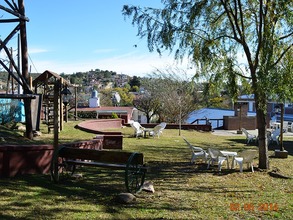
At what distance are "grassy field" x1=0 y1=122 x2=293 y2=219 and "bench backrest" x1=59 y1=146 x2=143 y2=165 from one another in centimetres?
61

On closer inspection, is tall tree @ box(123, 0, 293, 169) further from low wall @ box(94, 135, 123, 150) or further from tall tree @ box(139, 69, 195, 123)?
tall tree @ box(139, 69, 195, 123)

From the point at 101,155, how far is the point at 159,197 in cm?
147

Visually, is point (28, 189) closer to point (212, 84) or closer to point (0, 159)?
point (0, 159)

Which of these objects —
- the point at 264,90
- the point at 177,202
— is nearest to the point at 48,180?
the point at 177,202

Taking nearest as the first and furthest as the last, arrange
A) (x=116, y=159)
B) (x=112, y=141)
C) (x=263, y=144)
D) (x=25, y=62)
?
(x=116, y=159) → (x=263, y=144) → (x=25, y=62) → (x=112, y=141)

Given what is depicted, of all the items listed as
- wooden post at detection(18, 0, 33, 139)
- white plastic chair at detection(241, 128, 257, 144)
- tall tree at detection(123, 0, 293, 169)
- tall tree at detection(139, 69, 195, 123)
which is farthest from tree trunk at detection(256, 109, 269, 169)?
tall tree at detection(139, 69, 195, 123)

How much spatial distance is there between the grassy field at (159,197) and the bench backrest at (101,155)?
609 mm

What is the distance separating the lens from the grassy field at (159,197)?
5387 mm

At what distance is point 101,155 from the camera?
6.93 meters

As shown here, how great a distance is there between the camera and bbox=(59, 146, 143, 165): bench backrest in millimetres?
6840

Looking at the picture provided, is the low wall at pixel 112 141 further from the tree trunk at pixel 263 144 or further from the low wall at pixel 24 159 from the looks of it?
the tree trunk at pixel 263 144
